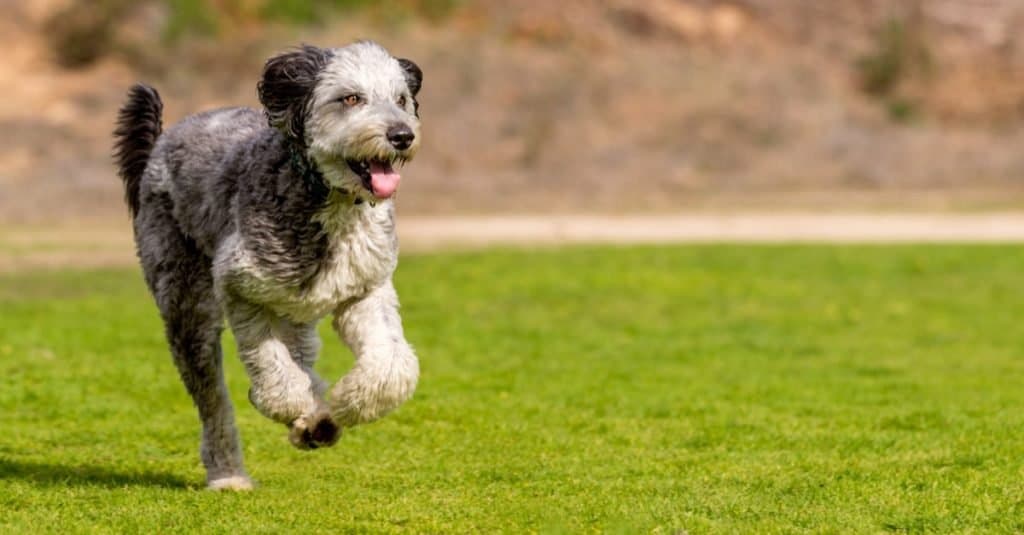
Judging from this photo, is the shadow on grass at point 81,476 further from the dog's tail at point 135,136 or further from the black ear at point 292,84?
the black ear at point 292,84

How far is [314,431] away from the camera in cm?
813

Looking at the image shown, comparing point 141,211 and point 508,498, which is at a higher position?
point 141,211

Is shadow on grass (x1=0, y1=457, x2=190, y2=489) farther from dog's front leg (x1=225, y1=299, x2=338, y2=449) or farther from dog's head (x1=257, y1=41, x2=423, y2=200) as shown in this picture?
dog's head (x1=257, y1=41, x2=423, y2=200)

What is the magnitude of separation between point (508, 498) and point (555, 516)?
55 centimetres

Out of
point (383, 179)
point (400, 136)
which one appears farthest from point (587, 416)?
point (400, 136)

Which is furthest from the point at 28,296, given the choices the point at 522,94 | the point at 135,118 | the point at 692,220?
the point at 522,94

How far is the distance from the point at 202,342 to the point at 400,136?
2.24 metres

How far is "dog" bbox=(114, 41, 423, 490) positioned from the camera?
7.85 m

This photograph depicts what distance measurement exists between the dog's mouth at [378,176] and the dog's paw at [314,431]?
1190 millimetres

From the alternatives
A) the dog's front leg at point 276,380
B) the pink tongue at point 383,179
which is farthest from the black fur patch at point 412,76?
the dog's front leg at point 276,380

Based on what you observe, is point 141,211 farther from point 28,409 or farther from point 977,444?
point 977,444

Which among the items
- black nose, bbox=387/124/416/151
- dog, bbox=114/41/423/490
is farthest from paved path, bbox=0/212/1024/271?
black nose, bbox=387/124/416/151

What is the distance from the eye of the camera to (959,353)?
15.6 m

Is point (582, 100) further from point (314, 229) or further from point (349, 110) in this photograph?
point (349, 110)
